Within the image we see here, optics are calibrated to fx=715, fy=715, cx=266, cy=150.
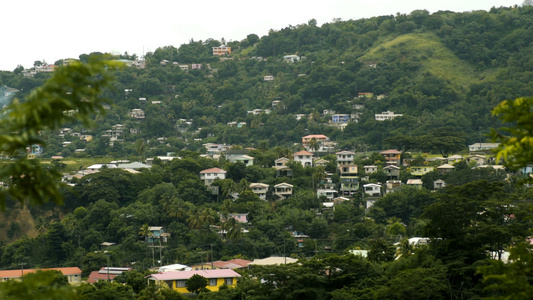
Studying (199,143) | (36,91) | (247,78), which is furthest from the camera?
(247,78)

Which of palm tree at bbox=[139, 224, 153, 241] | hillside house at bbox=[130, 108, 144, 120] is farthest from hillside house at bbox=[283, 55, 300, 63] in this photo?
palm tree at bbox=[139, 224, 153, 241]

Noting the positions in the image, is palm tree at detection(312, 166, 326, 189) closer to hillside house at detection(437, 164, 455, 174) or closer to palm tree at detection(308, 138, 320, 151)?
hillside house at detection(437, 164, 455, 174)

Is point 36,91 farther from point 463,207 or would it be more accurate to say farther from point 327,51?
point 327,51

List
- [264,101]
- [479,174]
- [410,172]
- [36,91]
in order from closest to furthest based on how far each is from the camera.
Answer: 1. [36,91]
2. [479,174]
3. [410,172]
4. [264,101]

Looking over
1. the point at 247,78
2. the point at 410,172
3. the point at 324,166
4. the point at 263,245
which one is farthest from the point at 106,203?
the point at 247,78

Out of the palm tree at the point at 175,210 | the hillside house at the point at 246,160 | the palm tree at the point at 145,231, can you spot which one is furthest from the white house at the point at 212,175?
the palm tree at the point at 145,231
